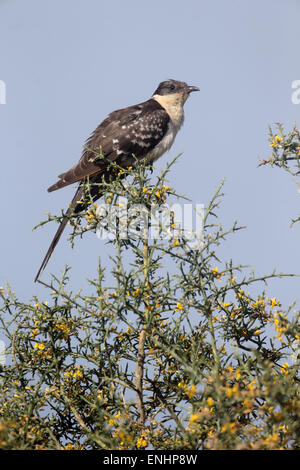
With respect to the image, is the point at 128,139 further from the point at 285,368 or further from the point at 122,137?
the point at 285,368

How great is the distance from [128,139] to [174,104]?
186 centimetres

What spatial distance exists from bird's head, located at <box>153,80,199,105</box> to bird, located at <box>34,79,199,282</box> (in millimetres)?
19

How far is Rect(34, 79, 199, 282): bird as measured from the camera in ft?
22.6

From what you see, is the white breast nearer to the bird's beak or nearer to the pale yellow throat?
the pale yellow throat

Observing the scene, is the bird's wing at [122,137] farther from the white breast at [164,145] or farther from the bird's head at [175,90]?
the bird's head at [175,90]

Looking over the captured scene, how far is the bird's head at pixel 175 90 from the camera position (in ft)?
30.1

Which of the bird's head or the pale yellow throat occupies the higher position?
the bird's head

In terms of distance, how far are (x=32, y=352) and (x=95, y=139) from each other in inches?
173

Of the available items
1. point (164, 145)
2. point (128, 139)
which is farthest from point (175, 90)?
point (128, 139)

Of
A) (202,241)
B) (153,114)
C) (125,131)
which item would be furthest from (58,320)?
(153,114)

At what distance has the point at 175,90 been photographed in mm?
9289

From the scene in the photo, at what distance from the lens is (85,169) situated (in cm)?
689

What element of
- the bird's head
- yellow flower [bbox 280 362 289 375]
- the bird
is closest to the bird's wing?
the bird
